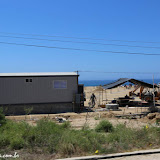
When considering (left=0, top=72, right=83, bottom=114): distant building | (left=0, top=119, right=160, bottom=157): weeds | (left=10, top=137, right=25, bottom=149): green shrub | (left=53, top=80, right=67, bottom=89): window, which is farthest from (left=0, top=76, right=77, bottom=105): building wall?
(left=10, top=137, right=25, bottom=149): green shrub

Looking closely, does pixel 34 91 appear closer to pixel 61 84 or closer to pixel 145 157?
pixel 61 84

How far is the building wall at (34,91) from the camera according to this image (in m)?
19.0

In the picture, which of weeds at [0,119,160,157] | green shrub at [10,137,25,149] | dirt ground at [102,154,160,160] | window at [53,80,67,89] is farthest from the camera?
window at [53,80,67,89]

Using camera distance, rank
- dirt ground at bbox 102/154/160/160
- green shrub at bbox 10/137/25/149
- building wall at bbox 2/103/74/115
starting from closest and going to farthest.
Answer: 1. dirt ground at bbox 102/154/160/160
2. green shrub at bbox 10/137/25/149
3. building wall at bbox 2/103/74/115

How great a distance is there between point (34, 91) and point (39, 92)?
0.43 meters

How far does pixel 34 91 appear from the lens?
19438mm

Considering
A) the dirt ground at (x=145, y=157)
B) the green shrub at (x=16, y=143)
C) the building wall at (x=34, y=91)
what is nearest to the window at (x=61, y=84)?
the building wall at (x=34, y=91)

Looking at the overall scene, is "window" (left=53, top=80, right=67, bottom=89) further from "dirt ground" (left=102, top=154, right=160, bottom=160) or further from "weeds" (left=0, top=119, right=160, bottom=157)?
"dirt ground" (left=102, top=154, right=160, bottom=160)

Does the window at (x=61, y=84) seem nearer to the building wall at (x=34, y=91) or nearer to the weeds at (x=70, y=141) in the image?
the building wall at (x=34, y=91)

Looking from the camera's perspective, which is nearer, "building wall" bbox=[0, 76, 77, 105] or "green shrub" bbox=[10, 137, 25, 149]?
"green shrub" bbox=[10, 137, 25, 149]

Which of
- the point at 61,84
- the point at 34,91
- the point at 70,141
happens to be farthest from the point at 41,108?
the point at 70,141

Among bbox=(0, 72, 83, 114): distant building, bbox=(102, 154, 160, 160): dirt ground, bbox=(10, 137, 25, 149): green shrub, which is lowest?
bbox=(102, 154, 160, 160): dirt ground

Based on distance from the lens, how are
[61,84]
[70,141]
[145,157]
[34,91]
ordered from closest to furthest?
1. [145,157]
2. [70,141]
3. [34,91]
4. [61,84]

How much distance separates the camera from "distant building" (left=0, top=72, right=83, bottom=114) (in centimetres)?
1897
